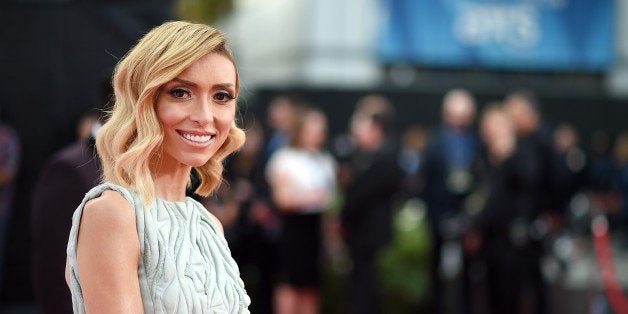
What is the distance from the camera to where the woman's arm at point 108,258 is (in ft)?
6.61

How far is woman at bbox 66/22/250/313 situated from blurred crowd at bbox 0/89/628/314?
5836mm

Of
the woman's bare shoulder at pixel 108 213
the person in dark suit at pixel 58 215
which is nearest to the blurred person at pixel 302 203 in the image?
the person in dark suit at pixel 58 215

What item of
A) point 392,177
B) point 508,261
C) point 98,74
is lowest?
point 508,261

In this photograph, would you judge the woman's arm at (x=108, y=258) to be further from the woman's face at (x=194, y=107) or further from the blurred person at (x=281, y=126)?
the blurred person at (x=281, y=126)

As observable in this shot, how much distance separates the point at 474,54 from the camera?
54.1 feet

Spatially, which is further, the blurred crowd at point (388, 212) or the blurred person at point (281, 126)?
the blurred person at point (281, 126)

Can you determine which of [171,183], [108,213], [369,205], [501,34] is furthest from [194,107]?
[501,34]

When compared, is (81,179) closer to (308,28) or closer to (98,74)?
(98,74)

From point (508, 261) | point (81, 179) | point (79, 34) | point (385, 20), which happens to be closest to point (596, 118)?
point (385, 20)

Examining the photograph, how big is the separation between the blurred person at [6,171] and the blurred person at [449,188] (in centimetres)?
334

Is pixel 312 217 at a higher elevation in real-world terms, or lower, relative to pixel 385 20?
lower

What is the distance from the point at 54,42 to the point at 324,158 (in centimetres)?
228

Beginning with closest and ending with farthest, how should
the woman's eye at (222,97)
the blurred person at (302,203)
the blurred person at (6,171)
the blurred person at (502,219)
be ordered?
1. the woman's eye at (222,97)
2. the blurred person at (6,171)
3. the blurred person at (302,203)
4. the blurred person at (502,219)

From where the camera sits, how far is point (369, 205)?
8547mm
